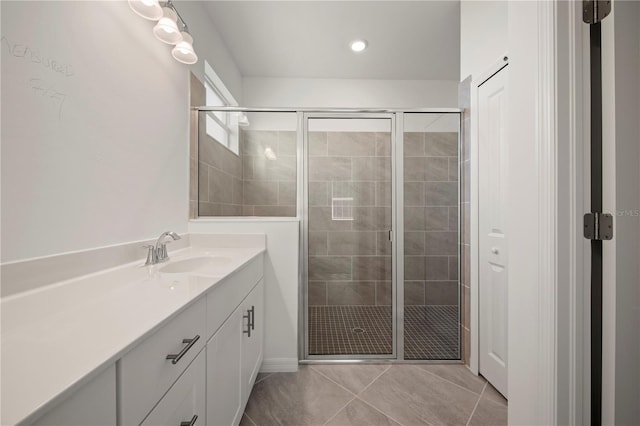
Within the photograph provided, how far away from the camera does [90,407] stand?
432 mm

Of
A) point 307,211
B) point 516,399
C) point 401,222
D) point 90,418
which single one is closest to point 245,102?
point 307,211

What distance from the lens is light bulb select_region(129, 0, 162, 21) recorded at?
114 centimetres

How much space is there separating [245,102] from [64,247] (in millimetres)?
2569

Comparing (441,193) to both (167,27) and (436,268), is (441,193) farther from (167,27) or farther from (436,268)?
(167,27)

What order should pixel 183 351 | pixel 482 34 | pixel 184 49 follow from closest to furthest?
1. pixel 183 351
2. pixel 184 49
3. pixel 482 34

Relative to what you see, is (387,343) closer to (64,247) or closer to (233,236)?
(233,236)

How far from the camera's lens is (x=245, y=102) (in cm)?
303

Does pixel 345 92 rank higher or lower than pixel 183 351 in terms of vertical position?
higher

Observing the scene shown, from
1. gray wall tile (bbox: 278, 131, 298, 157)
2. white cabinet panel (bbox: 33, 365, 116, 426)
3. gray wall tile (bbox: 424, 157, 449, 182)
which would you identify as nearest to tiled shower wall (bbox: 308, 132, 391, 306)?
gray wall tile (bbox: 278, 131, 298, 157)

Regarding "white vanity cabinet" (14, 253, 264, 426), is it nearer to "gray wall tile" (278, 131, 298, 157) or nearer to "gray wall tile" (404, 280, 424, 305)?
"gray wall tile" (278, 131, 298, 157)

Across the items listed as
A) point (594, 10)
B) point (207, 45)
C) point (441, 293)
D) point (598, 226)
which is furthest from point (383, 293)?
point (207, 45)

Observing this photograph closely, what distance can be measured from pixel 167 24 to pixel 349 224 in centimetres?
166

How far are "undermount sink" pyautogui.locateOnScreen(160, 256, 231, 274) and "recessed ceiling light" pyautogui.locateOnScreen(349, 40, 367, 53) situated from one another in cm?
229

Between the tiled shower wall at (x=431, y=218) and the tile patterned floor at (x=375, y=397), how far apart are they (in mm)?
523
